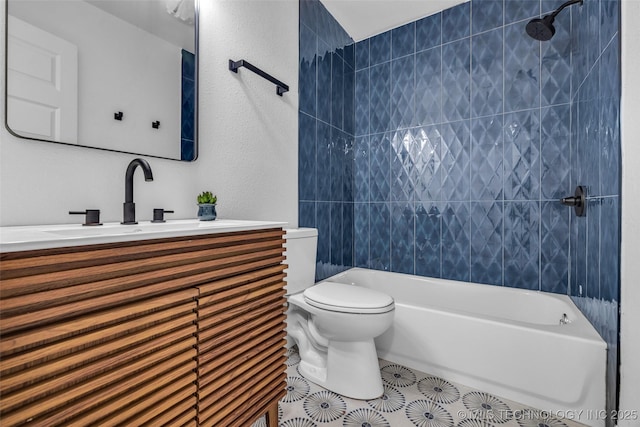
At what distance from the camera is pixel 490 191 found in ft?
7.25

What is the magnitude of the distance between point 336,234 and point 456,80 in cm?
148

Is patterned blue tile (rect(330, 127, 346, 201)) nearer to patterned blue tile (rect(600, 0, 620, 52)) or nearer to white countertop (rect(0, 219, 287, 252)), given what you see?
white countertop (rect(0, 219, 287, 252))

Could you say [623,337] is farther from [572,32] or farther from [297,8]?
[297,8]

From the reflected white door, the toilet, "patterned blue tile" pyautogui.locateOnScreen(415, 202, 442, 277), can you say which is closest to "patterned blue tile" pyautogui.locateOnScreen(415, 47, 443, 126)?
"patterned blue tile" pyautogui.locateOnScreen(415, 202, 442, 277)

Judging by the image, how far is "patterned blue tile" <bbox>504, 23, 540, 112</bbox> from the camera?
207 cm

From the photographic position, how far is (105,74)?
116 centimetres

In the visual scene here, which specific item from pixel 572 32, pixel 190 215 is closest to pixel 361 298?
pixel 190 215

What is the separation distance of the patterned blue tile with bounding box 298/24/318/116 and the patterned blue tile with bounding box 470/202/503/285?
139 centimetres

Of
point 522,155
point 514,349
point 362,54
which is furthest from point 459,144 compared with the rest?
point 514,349

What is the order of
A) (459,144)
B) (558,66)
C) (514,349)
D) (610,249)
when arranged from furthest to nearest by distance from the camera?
(459,144) < (558,66) < (514,349) < (610,249)

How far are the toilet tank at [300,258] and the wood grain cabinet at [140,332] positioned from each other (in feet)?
1.80

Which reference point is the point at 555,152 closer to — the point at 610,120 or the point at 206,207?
the point at 610,120

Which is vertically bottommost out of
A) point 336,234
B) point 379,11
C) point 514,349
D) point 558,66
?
point 514,349

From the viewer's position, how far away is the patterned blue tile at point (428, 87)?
240 centimetres
